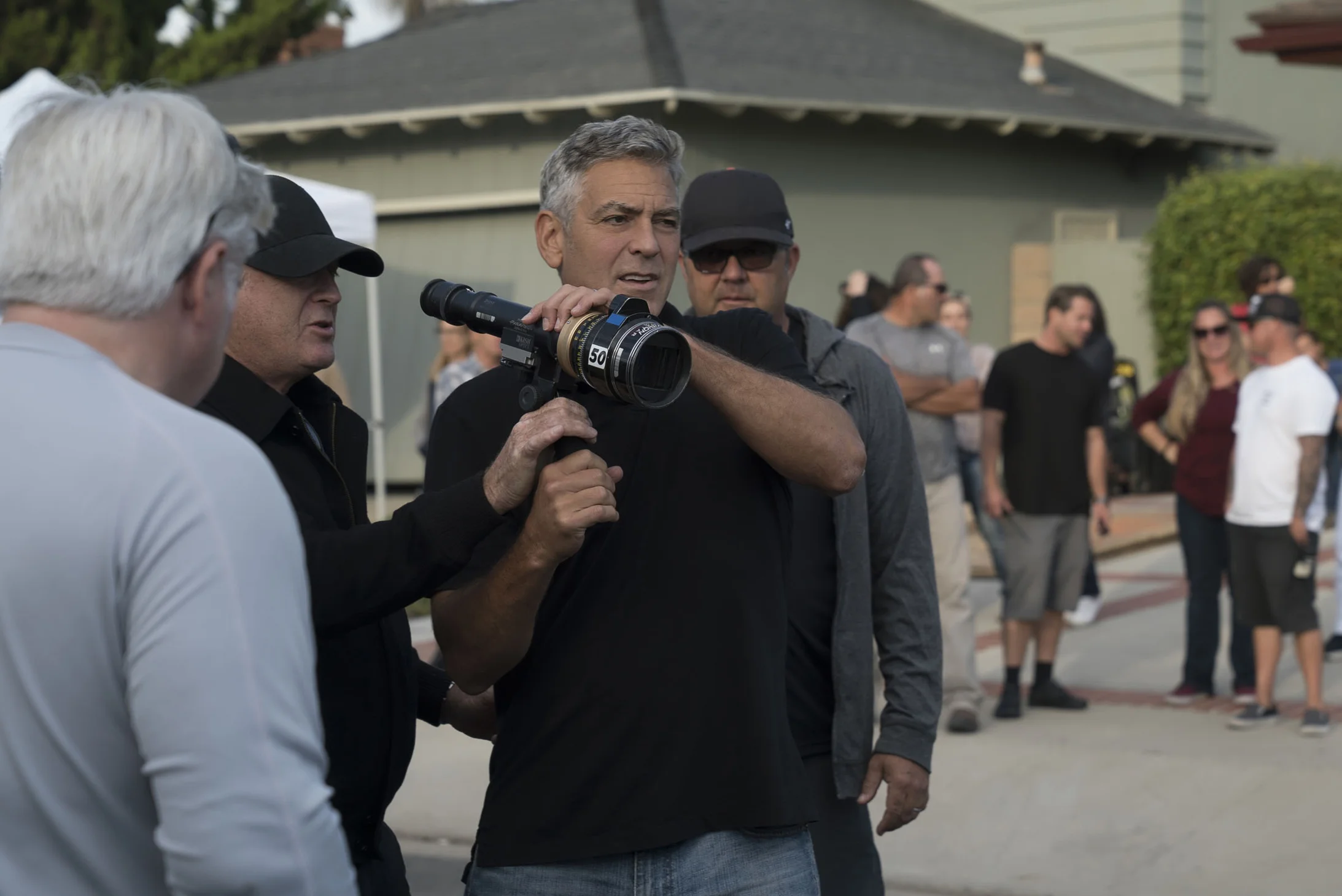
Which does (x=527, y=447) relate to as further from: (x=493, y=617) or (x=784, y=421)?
(x=784, y=421)

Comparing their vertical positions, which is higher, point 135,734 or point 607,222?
point 607,222

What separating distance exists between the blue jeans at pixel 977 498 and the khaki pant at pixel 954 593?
4.68ft

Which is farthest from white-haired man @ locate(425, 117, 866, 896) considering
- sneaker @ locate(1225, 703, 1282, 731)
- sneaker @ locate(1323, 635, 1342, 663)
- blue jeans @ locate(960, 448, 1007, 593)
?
sneaker @ locate(1323, 635, 1342, 663)

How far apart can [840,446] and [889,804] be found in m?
0.97

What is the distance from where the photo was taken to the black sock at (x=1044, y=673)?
811cm

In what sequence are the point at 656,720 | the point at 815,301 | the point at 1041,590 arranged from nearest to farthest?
the point at 656,720 → the point at 1041,590 → the point at 815,301

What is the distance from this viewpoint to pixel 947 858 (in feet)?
19.6

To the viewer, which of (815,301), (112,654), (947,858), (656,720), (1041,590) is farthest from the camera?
(815,301)

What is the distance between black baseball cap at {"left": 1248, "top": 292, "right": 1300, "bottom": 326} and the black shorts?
0.98m

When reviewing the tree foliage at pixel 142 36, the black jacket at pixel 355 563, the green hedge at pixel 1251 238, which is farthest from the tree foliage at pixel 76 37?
the black jacket at pixel 355 563

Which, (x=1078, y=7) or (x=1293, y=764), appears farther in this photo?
(x=1078, y=7)

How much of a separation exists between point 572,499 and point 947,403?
5.56 meters

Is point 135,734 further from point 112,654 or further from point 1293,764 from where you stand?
point 1293,764

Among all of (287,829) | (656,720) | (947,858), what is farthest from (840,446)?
(947,858)
